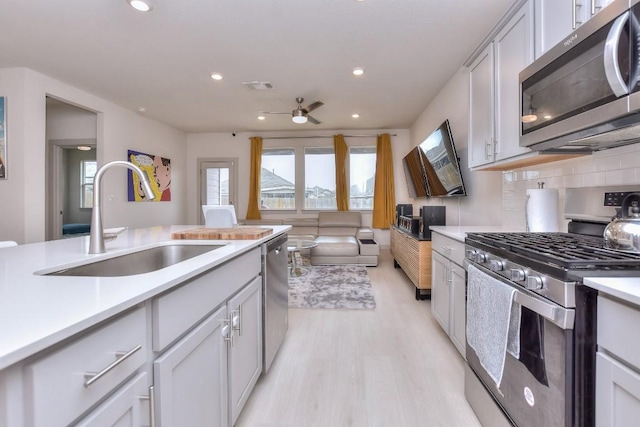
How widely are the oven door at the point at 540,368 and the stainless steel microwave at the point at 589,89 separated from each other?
0.70m

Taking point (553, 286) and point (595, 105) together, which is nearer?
point (553, 286)

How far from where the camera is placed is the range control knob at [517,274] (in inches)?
44.2

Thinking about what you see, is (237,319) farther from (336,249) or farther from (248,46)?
(336,249)

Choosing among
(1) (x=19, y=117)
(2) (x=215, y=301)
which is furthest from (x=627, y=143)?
(1) (x=19, y=117)

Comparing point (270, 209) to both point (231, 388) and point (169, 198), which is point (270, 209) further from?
point (231, 388)

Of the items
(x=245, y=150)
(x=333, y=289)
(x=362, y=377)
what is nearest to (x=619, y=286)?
(x=362, y=377)

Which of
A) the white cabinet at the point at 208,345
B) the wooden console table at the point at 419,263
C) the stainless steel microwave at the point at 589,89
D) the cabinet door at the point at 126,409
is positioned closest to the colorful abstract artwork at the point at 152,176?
the wooden console table at the point at 419,263

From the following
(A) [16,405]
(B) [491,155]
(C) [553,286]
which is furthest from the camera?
(B) [491,155]

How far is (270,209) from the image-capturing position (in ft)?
21.9

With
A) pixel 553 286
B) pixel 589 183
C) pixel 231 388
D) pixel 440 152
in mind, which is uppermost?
pixel 440 152

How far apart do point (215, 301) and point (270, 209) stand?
556cm

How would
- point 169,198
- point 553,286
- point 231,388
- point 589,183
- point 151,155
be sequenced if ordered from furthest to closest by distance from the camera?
point 169,198, point 151,155, point 589,183, point 231,388, point 553,286

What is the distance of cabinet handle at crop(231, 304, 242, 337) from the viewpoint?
1.32m

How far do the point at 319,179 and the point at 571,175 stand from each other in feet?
16.8
